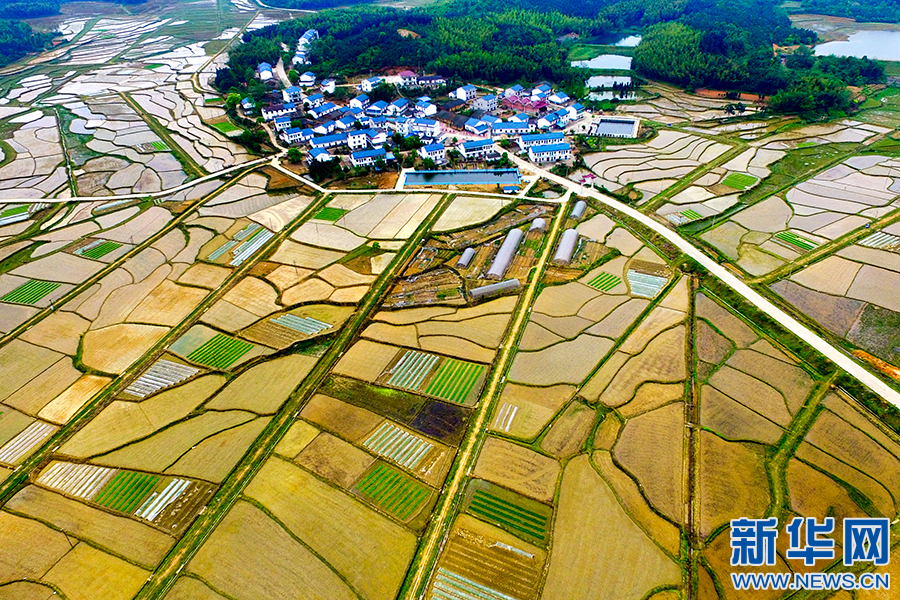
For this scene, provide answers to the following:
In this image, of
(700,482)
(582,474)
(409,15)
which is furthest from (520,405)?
(409,15)

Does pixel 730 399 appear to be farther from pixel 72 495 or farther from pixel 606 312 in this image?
pixel 72 495

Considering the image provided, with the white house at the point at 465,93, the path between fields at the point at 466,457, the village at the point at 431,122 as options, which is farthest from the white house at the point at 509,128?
A: the path between fields at the point at 466,457

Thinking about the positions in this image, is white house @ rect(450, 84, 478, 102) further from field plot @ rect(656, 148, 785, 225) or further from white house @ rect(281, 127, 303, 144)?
field plot @ rect(656, 148, 785, 225)

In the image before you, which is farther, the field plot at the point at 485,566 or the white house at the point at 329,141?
the white house at the point at 329,141

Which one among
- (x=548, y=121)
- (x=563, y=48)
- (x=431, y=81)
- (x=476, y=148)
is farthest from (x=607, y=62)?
(x=476, y=148)

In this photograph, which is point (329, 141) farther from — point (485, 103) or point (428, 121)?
point (485, 103)

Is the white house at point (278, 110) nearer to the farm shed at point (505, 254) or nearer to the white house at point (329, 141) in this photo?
the white house at point (329, 141)

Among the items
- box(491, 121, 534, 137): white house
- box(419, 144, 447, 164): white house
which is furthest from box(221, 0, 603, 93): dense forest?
box(419, 144, 447, 164): white house
